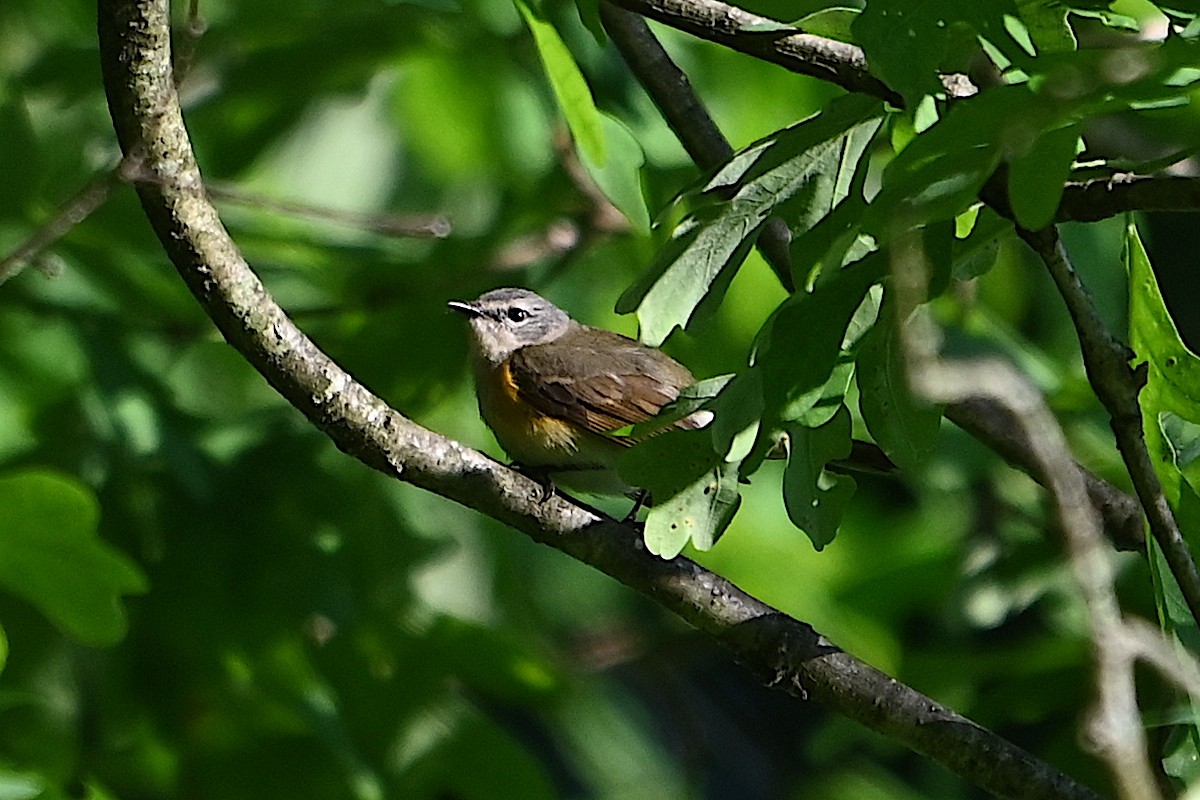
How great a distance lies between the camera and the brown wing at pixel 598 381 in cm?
401

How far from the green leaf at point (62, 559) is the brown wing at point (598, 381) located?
1245 millimetres

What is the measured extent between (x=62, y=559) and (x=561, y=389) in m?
1.43

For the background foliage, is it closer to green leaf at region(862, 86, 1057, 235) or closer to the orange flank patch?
the orange flank patch

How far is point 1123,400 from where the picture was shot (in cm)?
245

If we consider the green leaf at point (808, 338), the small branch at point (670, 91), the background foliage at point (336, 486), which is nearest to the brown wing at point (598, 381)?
the background foliage at point (336, 486)

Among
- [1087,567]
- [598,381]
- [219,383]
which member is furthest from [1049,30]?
[219,383]

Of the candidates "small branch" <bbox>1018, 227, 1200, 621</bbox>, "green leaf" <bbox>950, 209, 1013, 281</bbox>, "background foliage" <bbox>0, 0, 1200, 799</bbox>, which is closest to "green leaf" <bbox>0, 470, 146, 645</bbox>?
"background foliage" <bbox>0, 0, 1200, 799</bbox>

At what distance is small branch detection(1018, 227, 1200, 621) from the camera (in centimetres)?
234

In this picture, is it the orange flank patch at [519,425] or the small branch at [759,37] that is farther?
the orange flank patch at [519,425]

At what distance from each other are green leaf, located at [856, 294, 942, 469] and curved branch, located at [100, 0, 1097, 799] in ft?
1.31

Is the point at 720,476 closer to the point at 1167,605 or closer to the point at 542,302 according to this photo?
the point at 1167,605

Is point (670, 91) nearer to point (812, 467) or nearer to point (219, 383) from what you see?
point (812, 467)

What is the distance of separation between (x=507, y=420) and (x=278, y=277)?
656 millimetres

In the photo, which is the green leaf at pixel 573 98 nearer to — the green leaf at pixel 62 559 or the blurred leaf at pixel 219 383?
the green leaf at pixel 62 559
